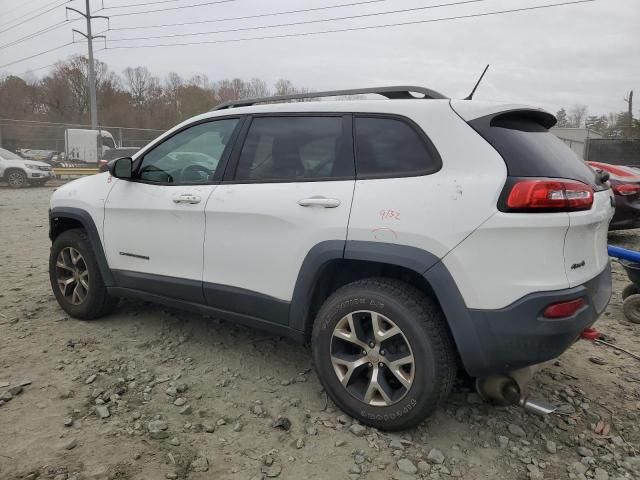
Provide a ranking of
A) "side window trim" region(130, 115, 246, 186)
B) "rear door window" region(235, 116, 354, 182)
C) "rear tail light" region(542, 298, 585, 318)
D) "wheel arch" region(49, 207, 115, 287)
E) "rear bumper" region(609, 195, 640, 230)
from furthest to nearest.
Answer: "rear bumper" region(609, 195, 640, 230) < "wheel arch" region(49, 207, 115, 287) < "side window trim" region(130, 115, 246, 186) < "rear door window" region(235, 116, 354, 182) < "rear tail light" region(542, 298, 585, 318)

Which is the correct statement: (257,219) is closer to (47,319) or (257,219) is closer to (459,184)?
(459,184)

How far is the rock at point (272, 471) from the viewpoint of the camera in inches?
93.5

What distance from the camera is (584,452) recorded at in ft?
8.39

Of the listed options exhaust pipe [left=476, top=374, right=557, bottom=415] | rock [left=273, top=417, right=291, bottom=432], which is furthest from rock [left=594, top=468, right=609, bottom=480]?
rock [left=273, top=417, right=291, bottom=432]

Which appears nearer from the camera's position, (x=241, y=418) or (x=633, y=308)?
(x=241, y=418)

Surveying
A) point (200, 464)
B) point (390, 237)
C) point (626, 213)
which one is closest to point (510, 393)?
point (390, 237)

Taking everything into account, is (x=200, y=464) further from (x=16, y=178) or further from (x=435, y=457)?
(x=16, y=178)

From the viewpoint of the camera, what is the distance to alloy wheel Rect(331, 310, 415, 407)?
2.56 meters

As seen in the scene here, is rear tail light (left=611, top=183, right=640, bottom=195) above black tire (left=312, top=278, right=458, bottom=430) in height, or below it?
above

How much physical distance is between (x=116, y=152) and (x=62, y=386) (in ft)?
57.4

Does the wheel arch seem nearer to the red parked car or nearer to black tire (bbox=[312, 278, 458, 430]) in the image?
black tire (bbox=[312, 278, 458, 430])

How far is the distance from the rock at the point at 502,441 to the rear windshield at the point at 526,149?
4.60ft

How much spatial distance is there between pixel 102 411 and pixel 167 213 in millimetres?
1330

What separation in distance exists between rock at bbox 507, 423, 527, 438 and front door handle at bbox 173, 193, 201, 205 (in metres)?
2.33
